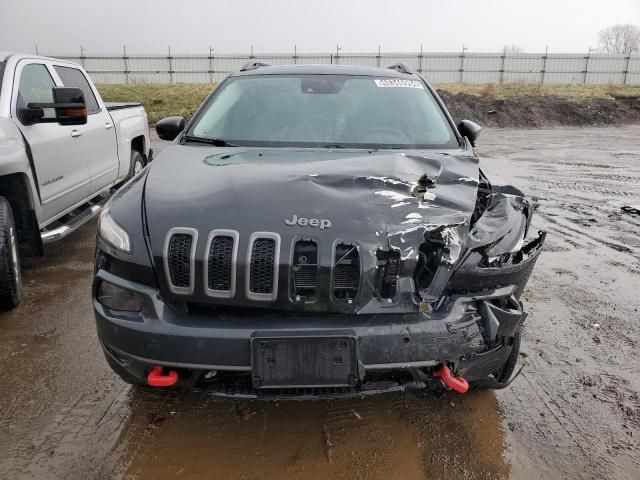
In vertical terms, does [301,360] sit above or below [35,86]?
below

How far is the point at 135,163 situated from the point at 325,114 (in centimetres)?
412

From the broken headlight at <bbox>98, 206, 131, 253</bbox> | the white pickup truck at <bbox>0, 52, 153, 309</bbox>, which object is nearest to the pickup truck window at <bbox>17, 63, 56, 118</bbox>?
the white pickup truck at <bbox>0, 52, 153, 309</bbox>

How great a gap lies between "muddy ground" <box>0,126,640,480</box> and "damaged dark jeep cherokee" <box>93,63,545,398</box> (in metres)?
0.37

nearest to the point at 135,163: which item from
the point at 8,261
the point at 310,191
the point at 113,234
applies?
the point at 8,261

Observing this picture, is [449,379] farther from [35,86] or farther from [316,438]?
[35,86]

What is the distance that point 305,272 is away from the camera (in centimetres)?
210

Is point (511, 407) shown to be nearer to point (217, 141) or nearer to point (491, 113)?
point (217, 141)

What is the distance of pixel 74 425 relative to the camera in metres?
2.55

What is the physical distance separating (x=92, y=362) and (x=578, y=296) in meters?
3.62

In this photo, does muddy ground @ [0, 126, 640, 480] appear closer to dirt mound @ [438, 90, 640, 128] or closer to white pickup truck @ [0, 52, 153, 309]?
white pickup truck @ [0, 52, 153, 309]

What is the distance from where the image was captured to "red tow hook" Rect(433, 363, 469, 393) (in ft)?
7.06

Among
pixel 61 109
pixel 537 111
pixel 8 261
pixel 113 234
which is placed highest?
pixel 61 109

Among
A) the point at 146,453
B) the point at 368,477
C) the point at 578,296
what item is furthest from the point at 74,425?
the point at 578,296

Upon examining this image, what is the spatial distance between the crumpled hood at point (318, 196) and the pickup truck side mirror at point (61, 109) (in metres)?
1.60
